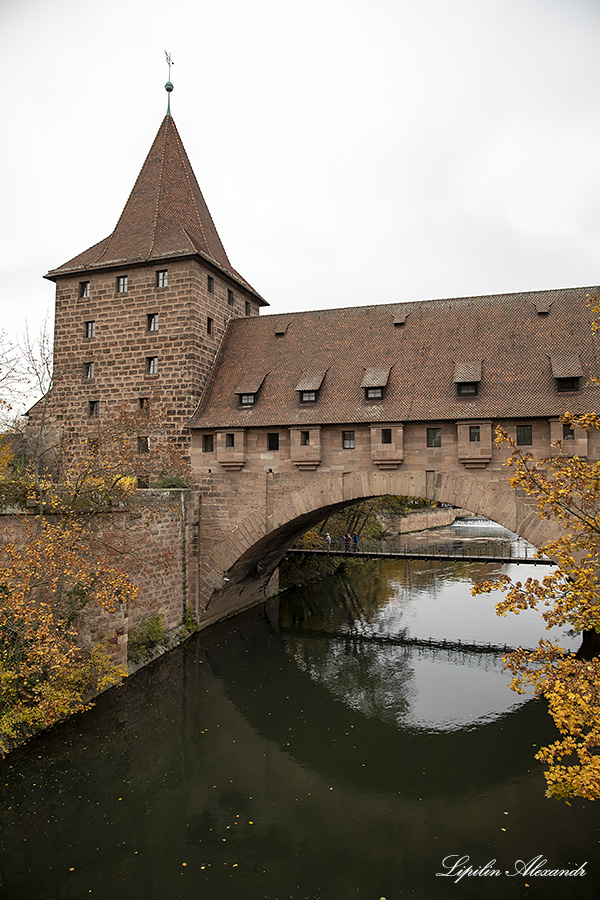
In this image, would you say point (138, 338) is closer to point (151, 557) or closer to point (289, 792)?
point (151, 557)

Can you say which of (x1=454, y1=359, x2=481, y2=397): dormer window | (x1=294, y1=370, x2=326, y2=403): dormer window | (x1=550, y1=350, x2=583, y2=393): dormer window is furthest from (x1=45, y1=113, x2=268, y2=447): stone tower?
(x1=550, y1=350, x2=583, y2=393): dormer window

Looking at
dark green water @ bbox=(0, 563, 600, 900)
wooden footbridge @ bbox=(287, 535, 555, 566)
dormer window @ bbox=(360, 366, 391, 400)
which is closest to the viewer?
dark green water @ bbox=(0, 563, 600, 900)

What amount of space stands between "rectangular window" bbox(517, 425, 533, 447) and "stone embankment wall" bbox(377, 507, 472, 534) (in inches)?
1039

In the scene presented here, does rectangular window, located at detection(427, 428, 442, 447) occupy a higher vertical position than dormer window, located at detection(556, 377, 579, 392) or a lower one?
lower

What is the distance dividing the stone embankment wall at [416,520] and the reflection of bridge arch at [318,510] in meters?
22.6

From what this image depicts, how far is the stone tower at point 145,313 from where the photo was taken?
64.8 ft

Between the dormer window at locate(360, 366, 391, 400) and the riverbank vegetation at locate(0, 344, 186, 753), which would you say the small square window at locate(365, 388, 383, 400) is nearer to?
the dormer window at locate(360, 366, 391, 400)

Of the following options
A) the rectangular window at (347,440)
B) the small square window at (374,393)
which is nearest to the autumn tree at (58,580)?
the rectangular window at (347,440)

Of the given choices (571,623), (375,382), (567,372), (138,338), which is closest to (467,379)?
(567,372)

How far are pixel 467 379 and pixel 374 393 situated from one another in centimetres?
262

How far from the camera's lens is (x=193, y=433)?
19375mm

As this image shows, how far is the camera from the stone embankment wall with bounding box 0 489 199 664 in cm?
1382

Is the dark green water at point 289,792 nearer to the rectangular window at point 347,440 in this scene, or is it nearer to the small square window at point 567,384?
the rectangular window at point 347,440

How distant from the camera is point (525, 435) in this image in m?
15.9
